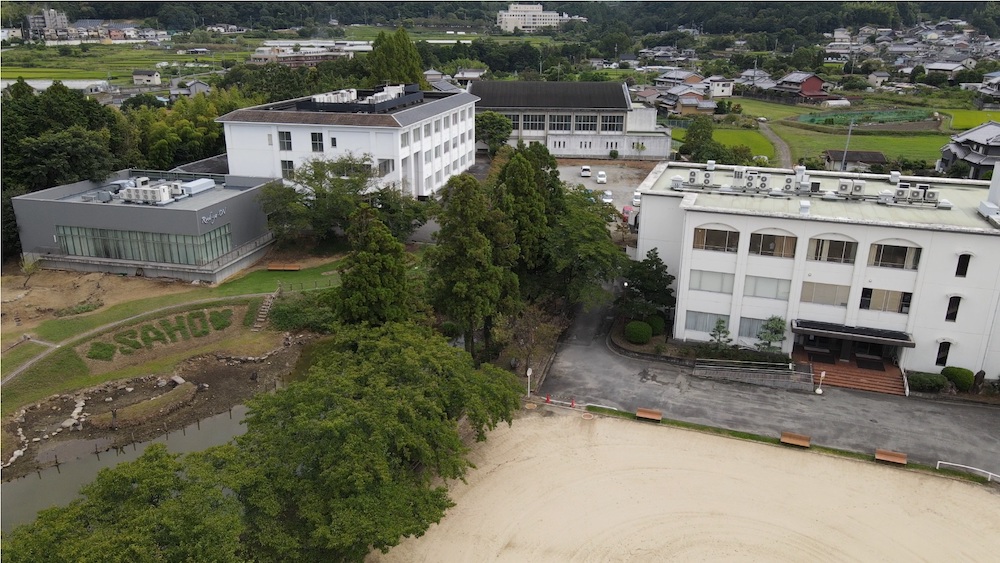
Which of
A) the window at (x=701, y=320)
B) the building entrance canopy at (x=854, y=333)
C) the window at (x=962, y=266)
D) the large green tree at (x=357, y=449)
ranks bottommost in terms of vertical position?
the window at (x=701, y=320)

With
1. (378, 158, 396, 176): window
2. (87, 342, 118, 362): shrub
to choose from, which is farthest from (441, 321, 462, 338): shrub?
(378, 158, 396, 176): window

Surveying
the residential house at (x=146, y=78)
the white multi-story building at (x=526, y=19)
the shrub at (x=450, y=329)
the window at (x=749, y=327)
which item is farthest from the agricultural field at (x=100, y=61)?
the window at (x=749, y=327)

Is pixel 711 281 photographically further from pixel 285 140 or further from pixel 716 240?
pixel 285 140

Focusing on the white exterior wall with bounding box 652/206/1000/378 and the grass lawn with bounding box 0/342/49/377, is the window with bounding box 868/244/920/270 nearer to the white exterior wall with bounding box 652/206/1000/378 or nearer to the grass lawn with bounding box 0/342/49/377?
the white exterior wall with bounding box 652/206/1000/378

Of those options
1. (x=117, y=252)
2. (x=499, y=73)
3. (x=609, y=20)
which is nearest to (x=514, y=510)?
(x=117, y=252)

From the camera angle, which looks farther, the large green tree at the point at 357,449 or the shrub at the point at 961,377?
the shrub at the point at 961,377

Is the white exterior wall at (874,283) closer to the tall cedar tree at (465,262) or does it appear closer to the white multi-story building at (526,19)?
the tall cedar tree at (465,262)

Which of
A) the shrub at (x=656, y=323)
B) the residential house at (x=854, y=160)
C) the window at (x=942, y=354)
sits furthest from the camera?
the residential house at (x=854, y=160)

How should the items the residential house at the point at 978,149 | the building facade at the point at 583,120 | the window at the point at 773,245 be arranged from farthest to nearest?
the building facade at the point at 583,120, the residential house at the point at 978,149, the window at the point at 773,245
